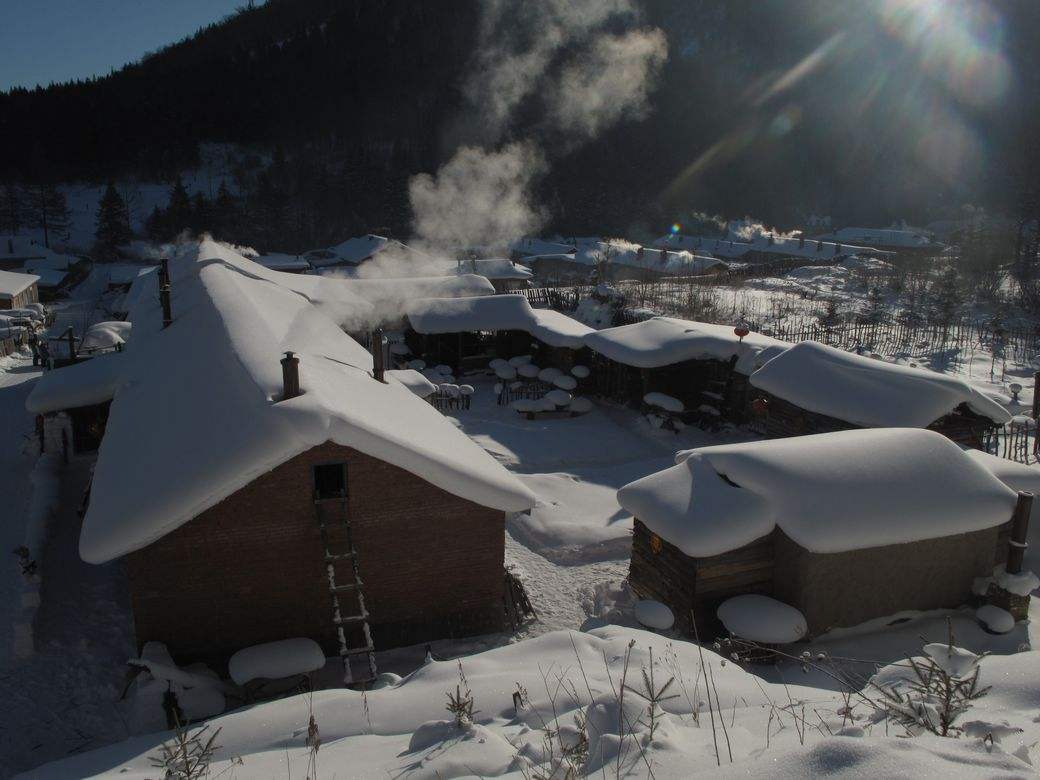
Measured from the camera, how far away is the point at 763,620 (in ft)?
31.7

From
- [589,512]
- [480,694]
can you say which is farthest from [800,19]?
[480,694]

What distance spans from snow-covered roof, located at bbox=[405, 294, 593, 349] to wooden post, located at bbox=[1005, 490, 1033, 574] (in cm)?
1539

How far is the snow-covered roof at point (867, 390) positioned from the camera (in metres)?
14.7

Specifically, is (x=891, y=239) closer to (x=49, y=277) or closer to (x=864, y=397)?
(x=864, y=397)

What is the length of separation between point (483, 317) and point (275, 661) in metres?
18.1

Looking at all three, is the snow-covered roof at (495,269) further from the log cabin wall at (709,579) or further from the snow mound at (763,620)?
the snow mound at (763,620)

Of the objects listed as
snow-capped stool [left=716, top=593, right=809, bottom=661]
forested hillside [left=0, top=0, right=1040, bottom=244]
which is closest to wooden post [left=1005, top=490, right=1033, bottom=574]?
snow-capped stool [left=716, top=593, right=809, bottom=661]

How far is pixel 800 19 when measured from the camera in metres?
115

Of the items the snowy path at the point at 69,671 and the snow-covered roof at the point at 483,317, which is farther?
the snow-covered roof at the point at 483,317

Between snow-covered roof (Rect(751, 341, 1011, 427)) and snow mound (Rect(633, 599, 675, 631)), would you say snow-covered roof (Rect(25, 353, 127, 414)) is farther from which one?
snow-covered roof (Rect(751, 341, 1011, 427))

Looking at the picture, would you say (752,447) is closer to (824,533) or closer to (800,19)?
(824,533)

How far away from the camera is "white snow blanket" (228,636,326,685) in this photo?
29.1 ft

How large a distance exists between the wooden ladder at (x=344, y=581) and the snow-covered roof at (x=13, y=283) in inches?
1378

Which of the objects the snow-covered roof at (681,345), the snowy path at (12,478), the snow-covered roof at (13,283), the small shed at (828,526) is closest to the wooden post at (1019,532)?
the small shed at (828,526)
